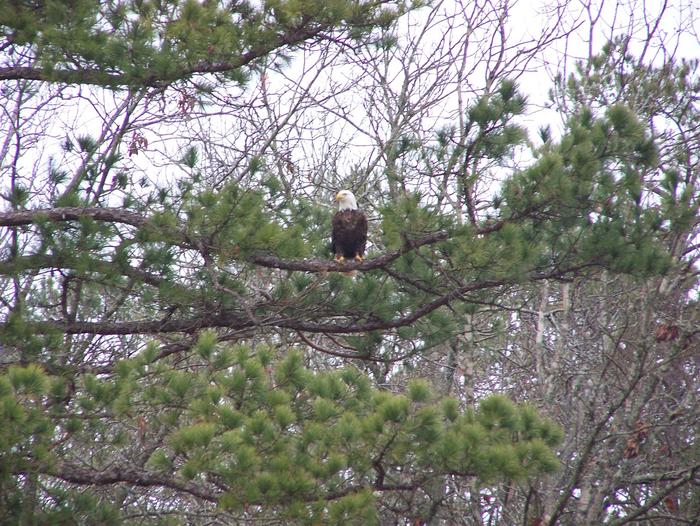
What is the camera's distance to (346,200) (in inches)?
279

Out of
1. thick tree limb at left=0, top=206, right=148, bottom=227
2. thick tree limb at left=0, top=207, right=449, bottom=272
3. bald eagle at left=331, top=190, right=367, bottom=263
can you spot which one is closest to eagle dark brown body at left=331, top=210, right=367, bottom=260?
bald eagle at left=331, top=190, right=367, bottom=263

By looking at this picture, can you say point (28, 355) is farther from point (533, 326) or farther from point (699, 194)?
point (533, 326)

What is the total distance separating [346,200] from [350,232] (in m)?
0.38

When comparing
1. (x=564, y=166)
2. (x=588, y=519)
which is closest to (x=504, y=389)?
(x=588, y=519)

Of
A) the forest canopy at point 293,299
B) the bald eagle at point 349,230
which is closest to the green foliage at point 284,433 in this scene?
the forest canopy at point 293,299

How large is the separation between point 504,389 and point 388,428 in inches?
147

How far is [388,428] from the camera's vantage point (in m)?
3.79

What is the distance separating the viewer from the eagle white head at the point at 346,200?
7012 mm

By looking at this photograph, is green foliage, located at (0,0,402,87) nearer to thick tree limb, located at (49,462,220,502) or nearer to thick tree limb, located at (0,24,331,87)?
thick tree limb, located at (0,24,331,87)

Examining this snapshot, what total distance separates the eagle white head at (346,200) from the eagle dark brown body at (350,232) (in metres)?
0.09

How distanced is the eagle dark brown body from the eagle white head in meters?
0.09

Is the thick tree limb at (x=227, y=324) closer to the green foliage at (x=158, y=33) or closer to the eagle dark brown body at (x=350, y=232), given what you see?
the eagle dark brown body at (x=350, y=232)

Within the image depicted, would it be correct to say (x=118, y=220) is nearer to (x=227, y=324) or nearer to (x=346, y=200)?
(x=227, y=324)

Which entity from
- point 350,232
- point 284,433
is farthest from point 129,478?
point 350,232
